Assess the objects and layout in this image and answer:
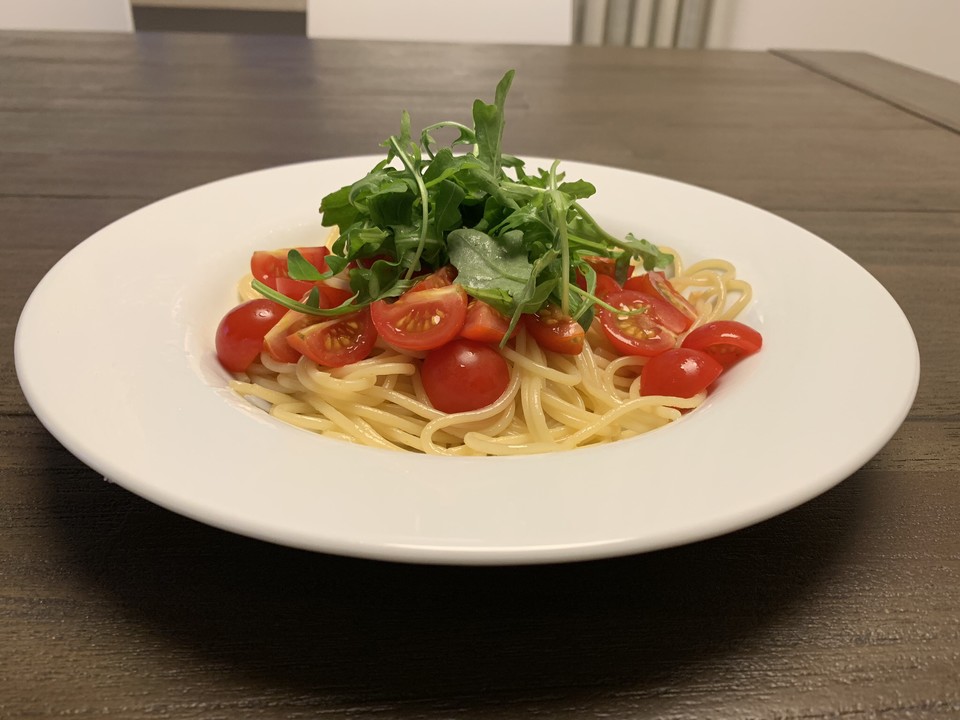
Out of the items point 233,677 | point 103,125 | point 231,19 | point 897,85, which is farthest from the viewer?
point 231,19

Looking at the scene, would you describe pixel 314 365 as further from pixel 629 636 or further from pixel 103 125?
pixel 103 125

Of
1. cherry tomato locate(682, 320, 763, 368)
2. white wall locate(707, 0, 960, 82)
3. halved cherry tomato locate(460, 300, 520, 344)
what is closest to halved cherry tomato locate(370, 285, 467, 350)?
halved cherry tomato locate(460, 300, 520, 344)

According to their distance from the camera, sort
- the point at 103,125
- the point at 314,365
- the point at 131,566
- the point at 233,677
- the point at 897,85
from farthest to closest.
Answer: the point at 897,85
the point at 103,125
the point at 314,365
the point at 131,566
the point at 233,677

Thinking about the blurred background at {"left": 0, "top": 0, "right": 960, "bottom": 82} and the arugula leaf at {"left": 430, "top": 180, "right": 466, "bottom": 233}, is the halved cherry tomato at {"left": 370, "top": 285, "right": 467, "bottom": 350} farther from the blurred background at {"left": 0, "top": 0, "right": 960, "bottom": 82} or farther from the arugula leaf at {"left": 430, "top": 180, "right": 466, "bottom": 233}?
the blurred background at {"left": 0, "top": 0, "right": 960, "bottom": 82}

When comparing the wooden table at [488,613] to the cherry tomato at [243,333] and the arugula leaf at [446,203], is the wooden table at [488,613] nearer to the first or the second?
the cherry tomato at [243,333]

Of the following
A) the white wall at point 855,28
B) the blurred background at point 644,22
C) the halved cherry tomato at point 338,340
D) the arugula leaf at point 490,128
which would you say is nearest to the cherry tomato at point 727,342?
the arugula leaf at point 490,128

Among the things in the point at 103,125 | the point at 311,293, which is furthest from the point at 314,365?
the point at 103,125
